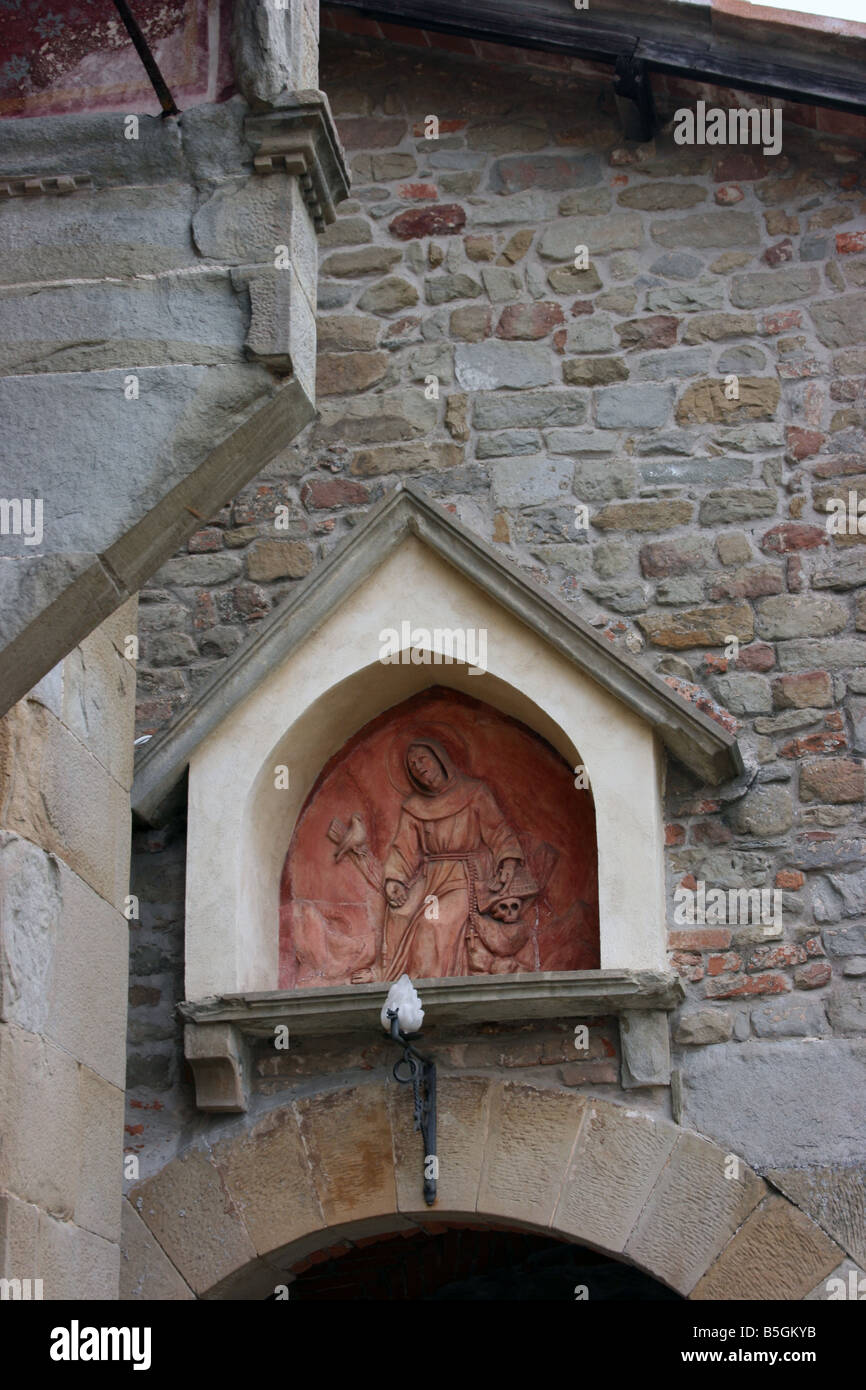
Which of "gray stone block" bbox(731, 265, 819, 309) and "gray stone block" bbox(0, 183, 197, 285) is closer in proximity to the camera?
"gray stone block" bbox(0, 183, 197, 285)

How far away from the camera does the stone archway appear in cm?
495

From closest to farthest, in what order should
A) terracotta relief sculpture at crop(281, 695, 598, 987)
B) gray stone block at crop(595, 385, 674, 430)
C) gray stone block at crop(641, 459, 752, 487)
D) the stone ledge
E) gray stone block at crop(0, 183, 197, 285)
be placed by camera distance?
gray stone block at crop(0, 183, 197, 285), the stone ledge, terracotta relief sculpture at crop(281, 695, 598, 987), gray stone block at crop(641, 459, 752, 487), gray stone block at crop(595, 385, 674, 430)

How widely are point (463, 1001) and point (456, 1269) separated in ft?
7.34

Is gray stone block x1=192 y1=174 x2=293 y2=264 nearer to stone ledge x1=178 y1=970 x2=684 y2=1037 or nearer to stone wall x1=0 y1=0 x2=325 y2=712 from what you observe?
stone wall x1=0 y1=0 x2=325 y2=712

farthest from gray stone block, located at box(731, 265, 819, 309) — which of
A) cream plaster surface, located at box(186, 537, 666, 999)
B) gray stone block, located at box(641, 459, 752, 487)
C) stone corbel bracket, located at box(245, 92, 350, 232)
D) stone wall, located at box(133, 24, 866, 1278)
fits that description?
stone corbel bracket, located at box(245, 92, 350, 232)

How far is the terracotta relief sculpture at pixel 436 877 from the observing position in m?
5.49

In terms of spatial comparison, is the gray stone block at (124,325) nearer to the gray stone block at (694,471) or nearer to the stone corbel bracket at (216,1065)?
the stone corbel bracket at (216,1065)

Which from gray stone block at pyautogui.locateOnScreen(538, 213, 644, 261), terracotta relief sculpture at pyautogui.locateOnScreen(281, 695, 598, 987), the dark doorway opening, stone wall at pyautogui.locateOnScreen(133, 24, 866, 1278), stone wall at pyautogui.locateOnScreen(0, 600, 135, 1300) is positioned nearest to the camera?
stone wall at pyautogui.locateOnScreen(0, 600, 135, 1300)

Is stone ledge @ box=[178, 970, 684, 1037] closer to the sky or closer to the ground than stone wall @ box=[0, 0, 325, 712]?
closer to the ground

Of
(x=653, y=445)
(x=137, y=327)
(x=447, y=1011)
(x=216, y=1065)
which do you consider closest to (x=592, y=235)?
(x=653, y=445)

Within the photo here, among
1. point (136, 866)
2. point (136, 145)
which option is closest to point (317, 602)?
point (136, 866)

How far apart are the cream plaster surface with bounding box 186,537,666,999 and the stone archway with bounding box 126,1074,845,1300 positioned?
46 cm
